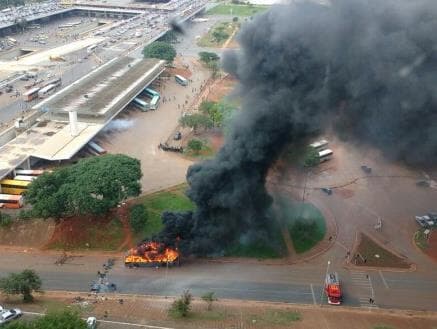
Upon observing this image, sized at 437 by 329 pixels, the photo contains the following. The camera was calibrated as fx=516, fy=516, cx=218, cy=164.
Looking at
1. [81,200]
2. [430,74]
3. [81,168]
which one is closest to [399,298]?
[430,74]

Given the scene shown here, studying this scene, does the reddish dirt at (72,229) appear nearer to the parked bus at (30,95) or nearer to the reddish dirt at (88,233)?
the reddish dirt at (88,233)

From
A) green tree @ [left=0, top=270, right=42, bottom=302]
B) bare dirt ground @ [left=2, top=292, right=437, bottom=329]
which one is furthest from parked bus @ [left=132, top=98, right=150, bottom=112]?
green tree @ [left=0, top=270, right=42, bottom=302]

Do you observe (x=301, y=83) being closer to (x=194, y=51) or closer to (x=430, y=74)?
(x=430, y=74)

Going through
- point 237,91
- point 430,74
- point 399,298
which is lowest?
point 399,298

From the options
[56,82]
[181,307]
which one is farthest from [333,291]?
[56,82]

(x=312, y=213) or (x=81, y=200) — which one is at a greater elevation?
(x=81, y=200)

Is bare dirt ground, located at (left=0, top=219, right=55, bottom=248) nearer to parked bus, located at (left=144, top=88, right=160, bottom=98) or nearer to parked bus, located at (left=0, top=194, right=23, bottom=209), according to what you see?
parked bus, located at (left=0, top=194, right=23, bottom=209)

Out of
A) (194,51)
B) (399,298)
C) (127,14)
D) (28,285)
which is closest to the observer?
(28,285)

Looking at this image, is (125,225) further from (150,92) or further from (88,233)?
(150,92)
